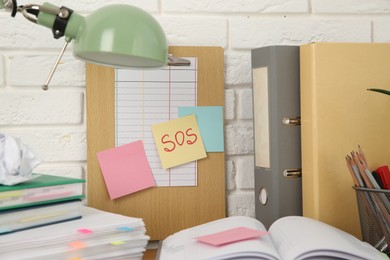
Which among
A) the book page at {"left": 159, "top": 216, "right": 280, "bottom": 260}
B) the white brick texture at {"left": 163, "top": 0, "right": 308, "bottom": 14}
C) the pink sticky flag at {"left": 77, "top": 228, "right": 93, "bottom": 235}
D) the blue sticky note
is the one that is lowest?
the book page at {"left": 159, "top": 216, "right": 280, "bottom": 260}

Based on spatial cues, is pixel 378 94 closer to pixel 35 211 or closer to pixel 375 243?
pixel 375 243

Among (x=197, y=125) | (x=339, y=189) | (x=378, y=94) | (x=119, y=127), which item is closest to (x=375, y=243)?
(x=339, y=189)

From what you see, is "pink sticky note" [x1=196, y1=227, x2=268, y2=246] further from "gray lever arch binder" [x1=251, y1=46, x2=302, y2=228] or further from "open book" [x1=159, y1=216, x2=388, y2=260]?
"gray lever arch binder" [x1=251, y1=46, x2=302, y2=228]

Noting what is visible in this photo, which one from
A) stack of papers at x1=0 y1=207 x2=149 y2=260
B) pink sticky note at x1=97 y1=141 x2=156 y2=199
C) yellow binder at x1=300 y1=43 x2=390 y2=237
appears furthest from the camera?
pink sticky note at x1=97 y1=141 x2=156 y2=199

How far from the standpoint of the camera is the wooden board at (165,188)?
1016 millimetres

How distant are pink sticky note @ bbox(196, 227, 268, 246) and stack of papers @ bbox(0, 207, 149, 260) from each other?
0.09 meters

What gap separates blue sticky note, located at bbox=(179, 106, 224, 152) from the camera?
1032 millimetres

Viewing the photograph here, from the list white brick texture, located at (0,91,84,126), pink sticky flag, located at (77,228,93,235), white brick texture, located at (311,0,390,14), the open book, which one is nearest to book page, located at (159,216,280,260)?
the open book

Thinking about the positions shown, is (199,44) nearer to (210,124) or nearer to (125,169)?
(210,124)

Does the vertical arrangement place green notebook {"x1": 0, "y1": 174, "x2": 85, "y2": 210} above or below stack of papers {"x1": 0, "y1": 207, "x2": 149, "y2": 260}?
above

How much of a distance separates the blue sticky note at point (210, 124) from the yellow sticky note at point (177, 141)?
1 cm

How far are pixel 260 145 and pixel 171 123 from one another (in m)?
0.17

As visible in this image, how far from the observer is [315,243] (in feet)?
2.35

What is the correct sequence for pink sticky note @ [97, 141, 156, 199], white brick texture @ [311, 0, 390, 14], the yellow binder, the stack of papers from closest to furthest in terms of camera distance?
the stack of papers
the yellow binder
pink sticky note @ [97, 141, 156, 199]
white brick texture @ [311, 0, 390, 14]
